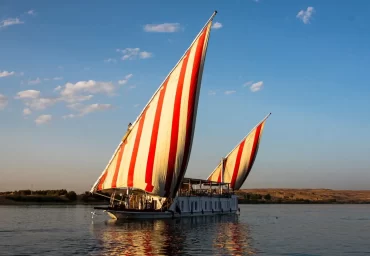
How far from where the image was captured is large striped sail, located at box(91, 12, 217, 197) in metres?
44.5

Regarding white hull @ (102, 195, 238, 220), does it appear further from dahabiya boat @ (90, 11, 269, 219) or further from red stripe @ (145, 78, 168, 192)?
red stripe @ (145, 78, 168, 192)

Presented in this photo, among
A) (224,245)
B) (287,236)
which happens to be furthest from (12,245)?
(287,236)

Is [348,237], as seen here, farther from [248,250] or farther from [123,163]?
[123,163]

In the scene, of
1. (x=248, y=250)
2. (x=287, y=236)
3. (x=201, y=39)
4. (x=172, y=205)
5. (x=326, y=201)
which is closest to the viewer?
(x=248, y=250)

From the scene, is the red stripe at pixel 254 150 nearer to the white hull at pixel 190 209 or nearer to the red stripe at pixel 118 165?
the white hull at pixel 190 209

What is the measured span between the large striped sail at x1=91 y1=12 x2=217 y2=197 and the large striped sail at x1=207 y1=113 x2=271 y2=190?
3498cm

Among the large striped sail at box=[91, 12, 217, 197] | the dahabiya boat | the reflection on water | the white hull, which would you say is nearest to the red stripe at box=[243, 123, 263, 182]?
the white hull

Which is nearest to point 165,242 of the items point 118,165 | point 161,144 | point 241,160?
point 161,144

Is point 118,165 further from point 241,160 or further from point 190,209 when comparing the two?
point 241,160

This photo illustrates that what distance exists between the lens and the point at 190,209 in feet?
196

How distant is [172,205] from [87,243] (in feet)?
74.0

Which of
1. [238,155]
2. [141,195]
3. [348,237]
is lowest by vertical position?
[348,237]

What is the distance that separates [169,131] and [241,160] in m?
37.4

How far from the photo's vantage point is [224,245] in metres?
32.0
